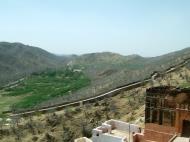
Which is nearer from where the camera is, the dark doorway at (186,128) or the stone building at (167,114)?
the dark doorway at (186,128)

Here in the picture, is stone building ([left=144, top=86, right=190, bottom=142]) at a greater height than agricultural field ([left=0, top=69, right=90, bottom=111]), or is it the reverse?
stone building ([left=144, top=86, right=190, bottom=142])

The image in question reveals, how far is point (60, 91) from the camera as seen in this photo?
298 ft

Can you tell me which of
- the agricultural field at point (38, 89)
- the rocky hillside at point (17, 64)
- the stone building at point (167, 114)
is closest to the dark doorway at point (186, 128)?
the stone building at point (167, 114)

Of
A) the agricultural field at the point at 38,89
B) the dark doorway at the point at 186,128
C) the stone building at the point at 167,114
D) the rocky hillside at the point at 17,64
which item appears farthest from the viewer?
the rocky hillside at the point at 17,64

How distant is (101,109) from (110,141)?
2452 centimetres

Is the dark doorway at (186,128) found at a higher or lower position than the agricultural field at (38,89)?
higher

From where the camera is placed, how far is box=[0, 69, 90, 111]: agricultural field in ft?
269

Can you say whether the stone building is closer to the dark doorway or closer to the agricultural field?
the dark doorway

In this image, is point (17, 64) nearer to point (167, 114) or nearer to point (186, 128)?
point (167, 114)

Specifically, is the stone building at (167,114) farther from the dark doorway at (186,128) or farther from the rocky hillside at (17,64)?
the rocky hillside at (17,64)

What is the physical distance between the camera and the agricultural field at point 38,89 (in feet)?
269

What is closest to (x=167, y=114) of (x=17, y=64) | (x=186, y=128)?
(x=186, y=128)

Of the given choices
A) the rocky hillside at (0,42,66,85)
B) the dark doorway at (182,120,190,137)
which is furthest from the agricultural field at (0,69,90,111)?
the dark doorway at (182,120,190,137)

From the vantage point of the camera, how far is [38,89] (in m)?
101
